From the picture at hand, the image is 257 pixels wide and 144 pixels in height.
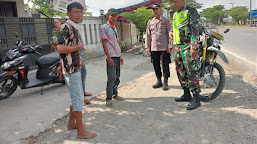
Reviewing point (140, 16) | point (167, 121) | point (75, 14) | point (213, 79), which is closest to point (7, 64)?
point (75, 14)

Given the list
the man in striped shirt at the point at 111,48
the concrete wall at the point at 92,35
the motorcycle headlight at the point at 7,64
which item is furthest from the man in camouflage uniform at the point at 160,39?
the concrete wall at the point at 92,35

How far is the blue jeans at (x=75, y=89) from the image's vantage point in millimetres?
2492

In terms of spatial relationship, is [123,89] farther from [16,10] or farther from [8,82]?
[16,10]

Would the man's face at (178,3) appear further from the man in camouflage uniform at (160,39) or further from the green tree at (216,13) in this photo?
the green tree at (216,13)

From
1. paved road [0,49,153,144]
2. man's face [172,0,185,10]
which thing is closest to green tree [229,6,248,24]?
paved road [0,49,153,144]

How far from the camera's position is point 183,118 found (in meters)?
3.02

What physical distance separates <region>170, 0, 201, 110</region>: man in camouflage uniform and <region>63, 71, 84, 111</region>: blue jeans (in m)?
1.79

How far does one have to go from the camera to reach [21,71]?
13.8 feet

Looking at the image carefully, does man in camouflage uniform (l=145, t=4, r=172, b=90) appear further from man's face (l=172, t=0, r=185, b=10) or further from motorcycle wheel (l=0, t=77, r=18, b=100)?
motorcycle wheel (l=0, t=77, r=18, b=100)

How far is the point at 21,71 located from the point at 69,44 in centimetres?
238

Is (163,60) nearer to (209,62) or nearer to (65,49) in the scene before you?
(209,62)

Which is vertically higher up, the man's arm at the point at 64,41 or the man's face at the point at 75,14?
the man's face at the point at 75,14

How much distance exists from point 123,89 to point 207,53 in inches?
80.6

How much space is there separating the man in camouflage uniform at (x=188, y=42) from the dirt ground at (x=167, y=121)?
1.31ft
